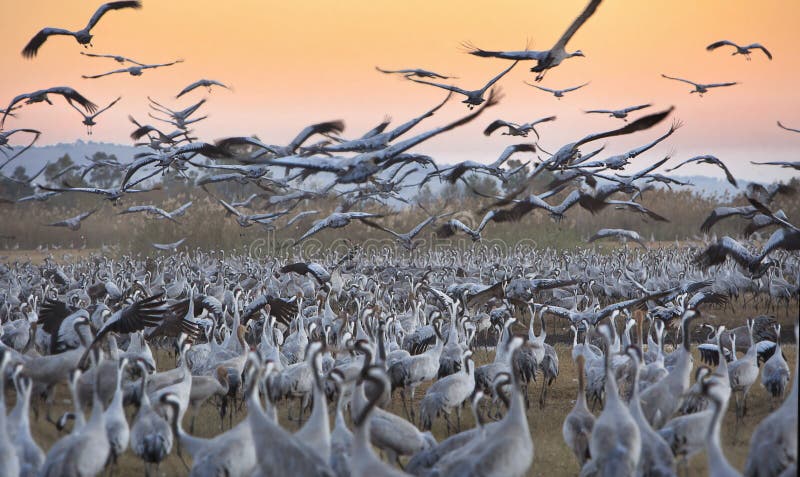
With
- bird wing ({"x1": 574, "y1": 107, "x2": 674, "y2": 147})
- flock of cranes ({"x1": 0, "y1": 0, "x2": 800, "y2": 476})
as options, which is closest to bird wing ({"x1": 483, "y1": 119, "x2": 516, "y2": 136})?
flock of cranes ({"x1": 0, "y1": 0, "x2": 800, "y2": 476})

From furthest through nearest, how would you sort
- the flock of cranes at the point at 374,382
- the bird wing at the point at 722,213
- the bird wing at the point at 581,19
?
the bird wing at the point at 722,213
the bird wing at the point at 581,19
the flock of cranes at the point at 374,382

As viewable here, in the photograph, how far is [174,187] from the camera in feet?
196

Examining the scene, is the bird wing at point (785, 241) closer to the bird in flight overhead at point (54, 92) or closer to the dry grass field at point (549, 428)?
the dry grass field at point (549, 428)

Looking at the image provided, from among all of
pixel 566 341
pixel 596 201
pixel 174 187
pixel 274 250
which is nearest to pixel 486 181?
pixel 174 187

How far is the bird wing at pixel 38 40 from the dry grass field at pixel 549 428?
5.18 meters

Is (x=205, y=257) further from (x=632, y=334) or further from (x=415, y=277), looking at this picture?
(x=632, y=334)

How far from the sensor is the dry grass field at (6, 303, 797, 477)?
25.9 ft

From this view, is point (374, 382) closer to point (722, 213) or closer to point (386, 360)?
point (386, 360)

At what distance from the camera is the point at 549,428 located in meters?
9.32

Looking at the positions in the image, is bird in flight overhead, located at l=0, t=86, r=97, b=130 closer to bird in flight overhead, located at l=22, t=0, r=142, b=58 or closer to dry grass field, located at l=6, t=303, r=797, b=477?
bird in flight overhead, located at l=22, t=0, r=142, b=58

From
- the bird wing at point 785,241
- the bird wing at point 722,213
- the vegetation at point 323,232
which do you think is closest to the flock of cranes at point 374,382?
the bird wing at point 785,241

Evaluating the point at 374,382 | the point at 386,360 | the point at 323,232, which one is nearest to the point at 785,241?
the point at 386,360

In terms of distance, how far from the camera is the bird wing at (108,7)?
45.0ft

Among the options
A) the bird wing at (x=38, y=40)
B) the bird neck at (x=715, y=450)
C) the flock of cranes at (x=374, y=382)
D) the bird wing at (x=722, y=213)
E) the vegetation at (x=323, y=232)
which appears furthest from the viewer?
the vegetation at (x=323, y=232)
